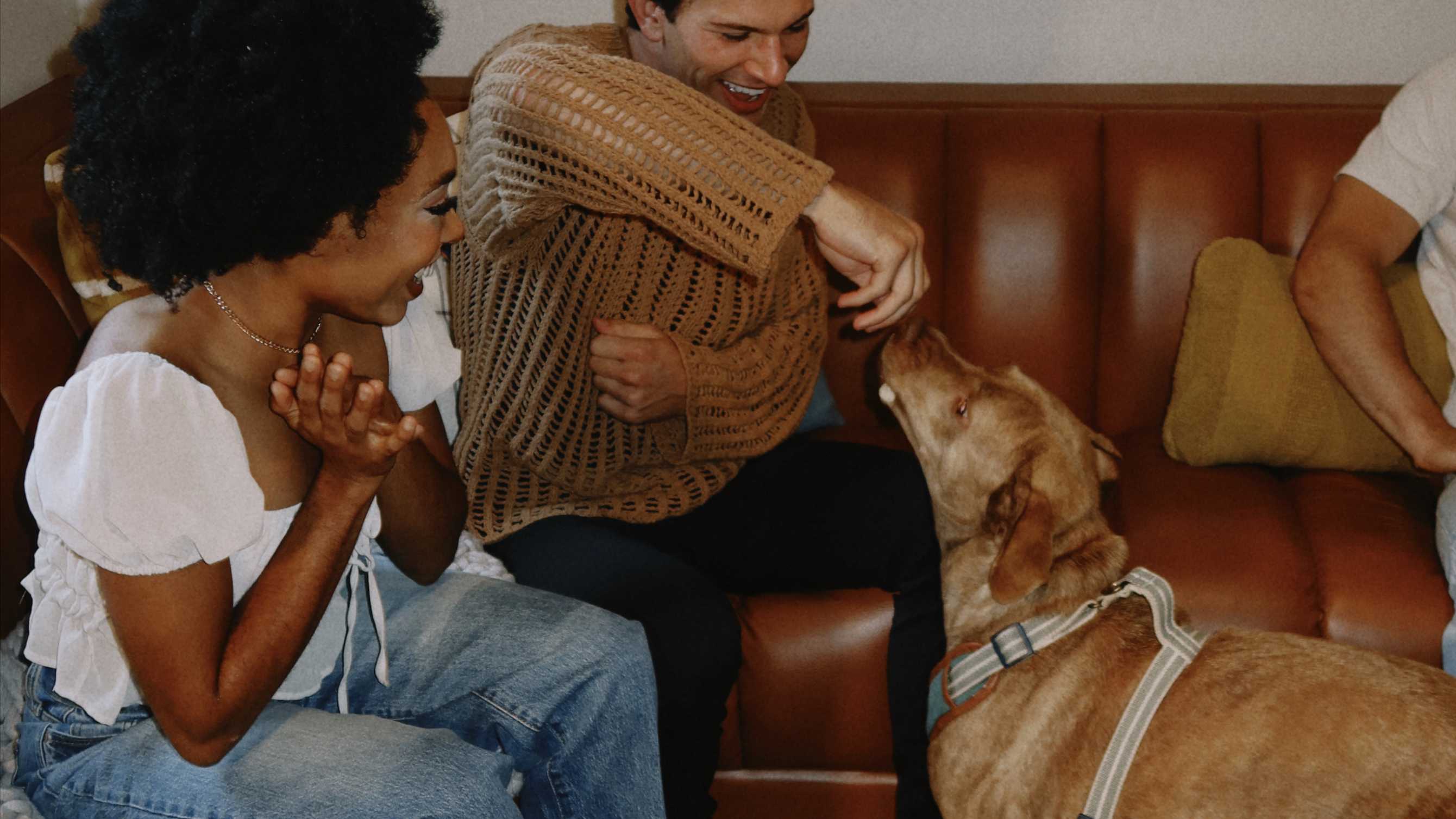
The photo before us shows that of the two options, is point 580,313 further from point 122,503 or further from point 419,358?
point 122,503

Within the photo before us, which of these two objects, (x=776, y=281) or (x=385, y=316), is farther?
(x=776, y=281)

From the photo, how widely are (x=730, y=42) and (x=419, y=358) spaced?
754 mm

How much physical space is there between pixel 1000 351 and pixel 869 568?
31.5 inches

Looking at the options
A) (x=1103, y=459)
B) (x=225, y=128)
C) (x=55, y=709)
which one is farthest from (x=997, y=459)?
(x=55, y=709)

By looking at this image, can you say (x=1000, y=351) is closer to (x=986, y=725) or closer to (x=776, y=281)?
(x=776, y=281)

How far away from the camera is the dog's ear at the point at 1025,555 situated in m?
1.66

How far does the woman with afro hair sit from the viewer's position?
1297mm

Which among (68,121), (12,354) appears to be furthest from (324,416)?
(68,121)

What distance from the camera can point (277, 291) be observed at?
4.88 feet

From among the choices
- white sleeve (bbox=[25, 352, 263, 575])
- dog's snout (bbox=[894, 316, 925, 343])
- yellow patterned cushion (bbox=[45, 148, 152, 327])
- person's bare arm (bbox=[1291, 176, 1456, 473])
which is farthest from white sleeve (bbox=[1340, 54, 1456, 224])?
yellow patterned cushion (bbox=[45, 148, 152, 327])

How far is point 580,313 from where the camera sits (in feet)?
6.59

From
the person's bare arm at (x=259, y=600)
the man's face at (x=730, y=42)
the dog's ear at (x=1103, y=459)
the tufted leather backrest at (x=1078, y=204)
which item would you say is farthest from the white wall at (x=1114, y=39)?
the person's bare arm at (x=259, y=600)

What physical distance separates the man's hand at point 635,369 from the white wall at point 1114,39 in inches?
56.0

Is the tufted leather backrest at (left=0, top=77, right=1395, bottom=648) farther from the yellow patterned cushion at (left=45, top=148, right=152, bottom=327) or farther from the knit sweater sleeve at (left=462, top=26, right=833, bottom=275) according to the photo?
the knit sweater sleeve at (left=462, top=26, right=833, bottom=275)
